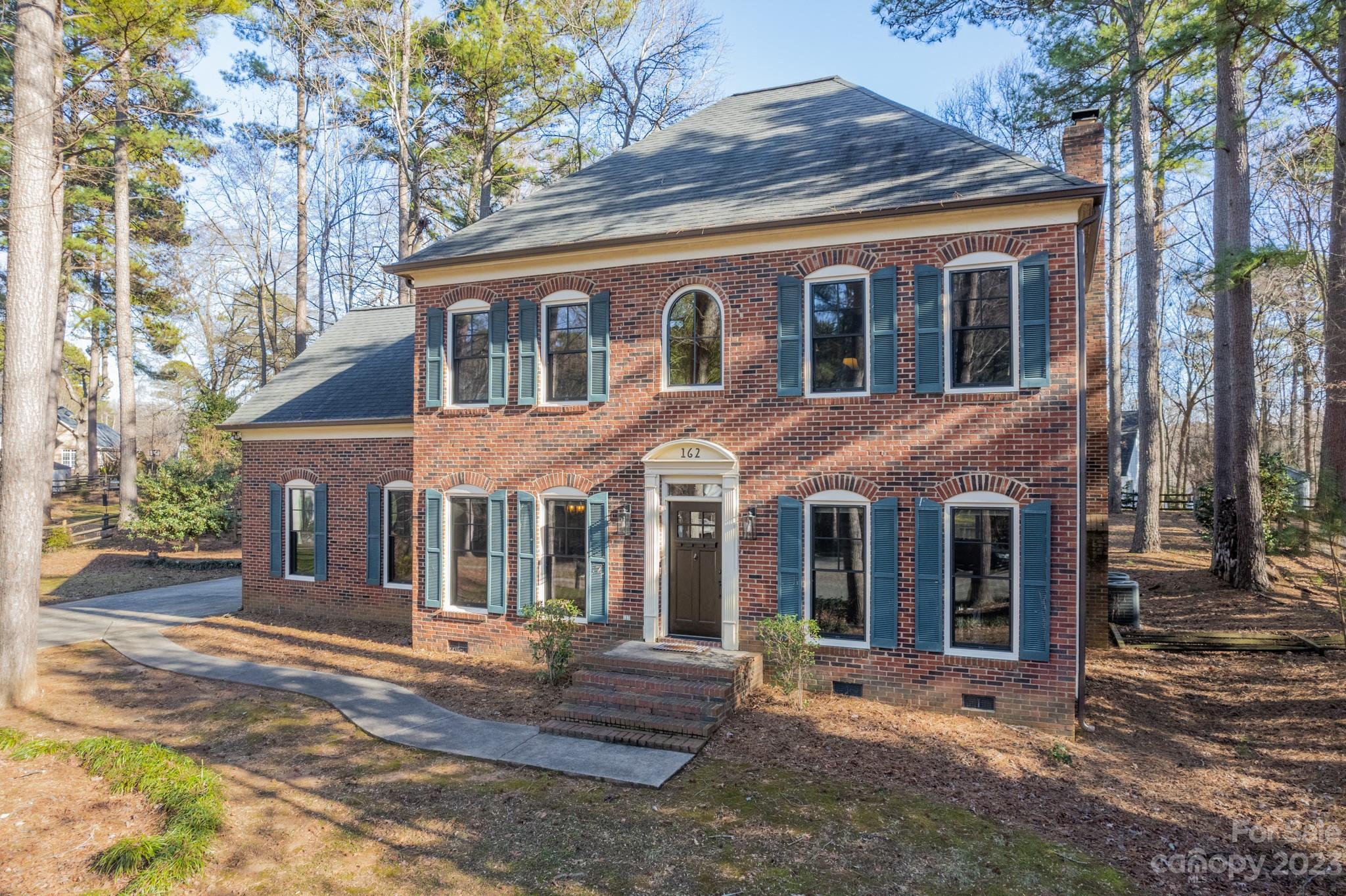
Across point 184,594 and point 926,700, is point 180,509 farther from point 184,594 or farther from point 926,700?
point 926,700

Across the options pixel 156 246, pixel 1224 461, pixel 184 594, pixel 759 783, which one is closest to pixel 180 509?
pixel 184 594

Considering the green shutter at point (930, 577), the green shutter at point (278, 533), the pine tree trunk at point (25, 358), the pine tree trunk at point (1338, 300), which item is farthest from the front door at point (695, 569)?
the green shutter at point (278, 533)

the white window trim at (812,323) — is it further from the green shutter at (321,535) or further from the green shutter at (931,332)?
the green shutter at (321,535)

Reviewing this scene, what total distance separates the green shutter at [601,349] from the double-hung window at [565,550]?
5.44 ft

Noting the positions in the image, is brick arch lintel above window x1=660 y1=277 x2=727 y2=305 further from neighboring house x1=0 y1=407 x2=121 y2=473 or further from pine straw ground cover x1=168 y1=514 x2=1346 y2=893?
neighboring house x1=0 y1=407 x2=121 y2=473

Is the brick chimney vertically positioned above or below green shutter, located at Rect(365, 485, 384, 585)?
above

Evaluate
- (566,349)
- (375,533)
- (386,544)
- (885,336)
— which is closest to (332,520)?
(375,533)

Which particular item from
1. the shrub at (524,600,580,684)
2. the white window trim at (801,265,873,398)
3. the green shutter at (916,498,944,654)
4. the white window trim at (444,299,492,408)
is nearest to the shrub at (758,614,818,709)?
the green shutter at (916,498,944,654)

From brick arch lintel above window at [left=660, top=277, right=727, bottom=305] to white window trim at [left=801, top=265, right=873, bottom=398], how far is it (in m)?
1.18

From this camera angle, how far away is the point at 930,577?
8.88 m

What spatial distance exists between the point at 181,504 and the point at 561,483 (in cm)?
1646

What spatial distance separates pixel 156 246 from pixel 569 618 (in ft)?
89.2

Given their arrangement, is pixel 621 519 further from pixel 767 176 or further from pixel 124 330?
pixel 124 330

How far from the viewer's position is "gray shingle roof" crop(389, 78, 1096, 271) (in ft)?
30.5
